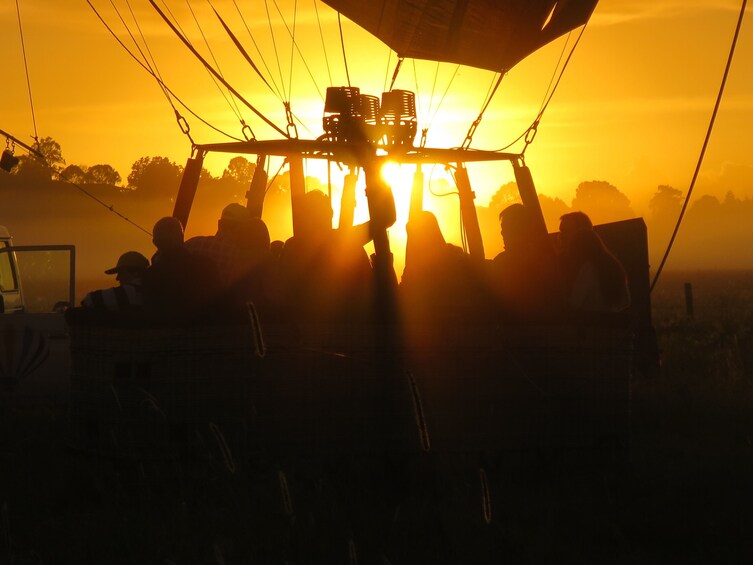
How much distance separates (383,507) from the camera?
18.5 ft

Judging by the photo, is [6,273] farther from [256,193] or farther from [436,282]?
[436,282]

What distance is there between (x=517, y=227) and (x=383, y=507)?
81.4 inches

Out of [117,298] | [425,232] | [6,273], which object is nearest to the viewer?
[117,298]

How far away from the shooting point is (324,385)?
6000mm

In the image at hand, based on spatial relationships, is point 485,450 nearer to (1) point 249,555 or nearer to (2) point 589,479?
(2) point 589,479

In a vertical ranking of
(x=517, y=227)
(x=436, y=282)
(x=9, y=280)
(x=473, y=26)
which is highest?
(x=473, y=26)

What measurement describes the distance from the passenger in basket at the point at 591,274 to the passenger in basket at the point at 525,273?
20cm

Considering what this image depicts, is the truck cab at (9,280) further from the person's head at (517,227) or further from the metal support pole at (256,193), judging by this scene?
the person's head at (517,227)

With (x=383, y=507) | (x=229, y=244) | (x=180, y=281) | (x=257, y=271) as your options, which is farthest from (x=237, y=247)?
(x=383, y=507)

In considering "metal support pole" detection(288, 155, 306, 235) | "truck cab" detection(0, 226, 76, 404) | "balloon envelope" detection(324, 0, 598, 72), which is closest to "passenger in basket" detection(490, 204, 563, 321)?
"metal support pole" detection(288, 155, 306, 235)

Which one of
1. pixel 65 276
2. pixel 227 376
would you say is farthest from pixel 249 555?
pixel 65 276

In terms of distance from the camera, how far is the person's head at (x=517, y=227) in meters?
6.82

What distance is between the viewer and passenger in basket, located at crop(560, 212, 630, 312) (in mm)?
6957

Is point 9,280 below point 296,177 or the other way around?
below
